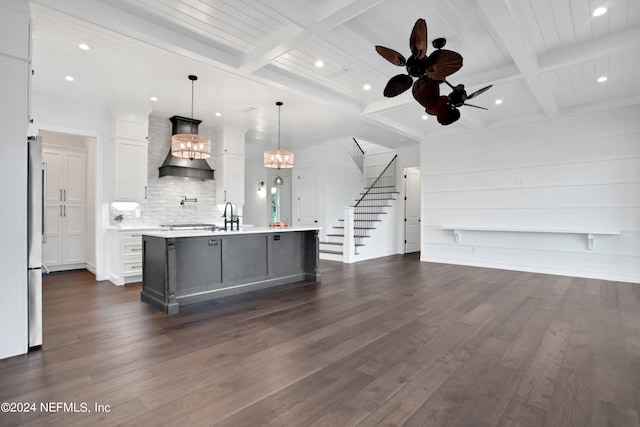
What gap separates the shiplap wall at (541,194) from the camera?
5379 millimetres

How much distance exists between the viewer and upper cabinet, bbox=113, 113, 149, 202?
5.56 m

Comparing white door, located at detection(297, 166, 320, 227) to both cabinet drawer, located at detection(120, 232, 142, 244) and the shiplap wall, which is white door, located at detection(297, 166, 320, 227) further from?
cabinet drawer, located at detection(120, 232, 142, 244)

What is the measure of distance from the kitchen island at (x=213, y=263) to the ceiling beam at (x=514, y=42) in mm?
3678

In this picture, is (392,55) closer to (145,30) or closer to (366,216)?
(145,30)

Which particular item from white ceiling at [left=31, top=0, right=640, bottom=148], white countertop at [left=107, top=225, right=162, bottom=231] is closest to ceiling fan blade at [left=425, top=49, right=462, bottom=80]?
white ceiling at [left=31, top=0, right=640, bottom=148]

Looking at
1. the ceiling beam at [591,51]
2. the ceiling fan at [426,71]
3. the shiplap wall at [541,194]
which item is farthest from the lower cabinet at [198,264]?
the shiplap wall at [541,194]

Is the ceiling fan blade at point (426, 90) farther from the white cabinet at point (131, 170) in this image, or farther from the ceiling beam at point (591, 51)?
the white cabinet at point (131, 170)

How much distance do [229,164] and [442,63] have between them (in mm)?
5271

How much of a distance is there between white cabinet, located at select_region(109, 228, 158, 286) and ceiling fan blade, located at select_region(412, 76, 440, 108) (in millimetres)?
4902

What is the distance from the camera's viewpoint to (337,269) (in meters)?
6.56

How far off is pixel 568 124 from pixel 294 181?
655 cm

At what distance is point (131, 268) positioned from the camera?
534cm

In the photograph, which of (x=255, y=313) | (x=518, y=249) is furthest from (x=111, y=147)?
(x=518, y=249)

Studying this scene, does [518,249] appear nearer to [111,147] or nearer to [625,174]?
[625,174]
